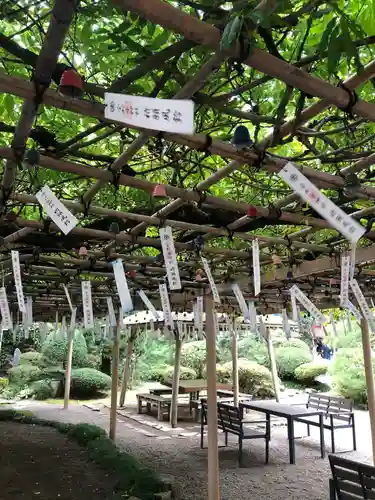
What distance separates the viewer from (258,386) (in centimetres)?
1672

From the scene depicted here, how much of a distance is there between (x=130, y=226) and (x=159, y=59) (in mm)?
2289

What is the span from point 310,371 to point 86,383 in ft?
29.9

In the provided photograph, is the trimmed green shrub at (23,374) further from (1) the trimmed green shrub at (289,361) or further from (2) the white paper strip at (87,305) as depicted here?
(2) the white paper strip at (87,305)

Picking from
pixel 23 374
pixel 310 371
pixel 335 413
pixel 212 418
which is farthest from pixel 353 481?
pixel 23 374

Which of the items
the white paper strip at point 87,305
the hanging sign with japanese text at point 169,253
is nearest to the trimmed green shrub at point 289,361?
the white paper strip at point 87,305

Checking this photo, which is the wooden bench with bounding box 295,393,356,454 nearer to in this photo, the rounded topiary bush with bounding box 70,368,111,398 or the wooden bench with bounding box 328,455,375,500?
the wooden bench with bounding box 328,455,375,500

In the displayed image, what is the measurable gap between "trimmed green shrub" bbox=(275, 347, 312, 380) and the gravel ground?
8.32 m

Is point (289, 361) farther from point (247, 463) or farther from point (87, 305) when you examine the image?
point (87, 305)

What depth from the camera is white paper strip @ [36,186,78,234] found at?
7.07 feet

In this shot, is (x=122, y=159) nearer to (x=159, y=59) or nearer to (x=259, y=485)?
(x=159, y=59)

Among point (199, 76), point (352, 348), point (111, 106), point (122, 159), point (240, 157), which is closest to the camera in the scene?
point (111, 106)

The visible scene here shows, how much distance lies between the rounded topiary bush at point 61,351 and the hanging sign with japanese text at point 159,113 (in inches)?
723

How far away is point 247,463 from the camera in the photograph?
7863 millimetres

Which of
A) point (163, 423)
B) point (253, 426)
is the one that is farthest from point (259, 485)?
point (163, 423)
